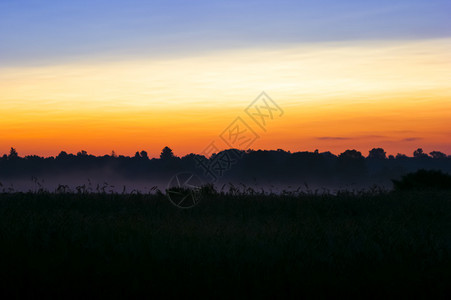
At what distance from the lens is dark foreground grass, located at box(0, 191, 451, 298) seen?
27.7 ft

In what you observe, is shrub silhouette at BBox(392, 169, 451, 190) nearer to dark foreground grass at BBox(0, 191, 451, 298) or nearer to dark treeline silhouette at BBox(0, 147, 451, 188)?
dark foreground grass at BBox(0, 191, 451, 298)

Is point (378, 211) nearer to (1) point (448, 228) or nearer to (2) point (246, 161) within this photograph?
(1) point (448, 228)

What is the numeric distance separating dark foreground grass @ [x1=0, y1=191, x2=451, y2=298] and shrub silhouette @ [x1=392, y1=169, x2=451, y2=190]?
1166 centimetres

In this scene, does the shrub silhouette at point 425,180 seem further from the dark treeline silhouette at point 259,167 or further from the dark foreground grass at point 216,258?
the dark treeline silhouette at point 259,167

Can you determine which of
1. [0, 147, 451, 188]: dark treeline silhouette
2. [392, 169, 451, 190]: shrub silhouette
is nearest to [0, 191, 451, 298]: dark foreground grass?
[392, 169, 451, 190]: shrub silhouette

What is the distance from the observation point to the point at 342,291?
8422 mm

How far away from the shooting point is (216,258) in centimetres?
951

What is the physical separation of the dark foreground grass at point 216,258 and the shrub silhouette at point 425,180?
11663 millimetres

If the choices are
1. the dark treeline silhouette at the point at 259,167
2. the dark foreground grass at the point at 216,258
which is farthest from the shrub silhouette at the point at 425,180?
the dark treeline silhouette at the point at 259,167

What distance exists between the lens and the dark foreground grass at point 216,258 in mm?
8438

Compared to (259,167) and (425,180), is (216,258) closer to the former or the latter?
(425,180)

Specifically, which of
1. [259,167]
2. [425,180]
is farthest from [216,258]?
[259,167]

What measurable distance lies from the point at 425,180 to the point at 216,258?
1967 centimetres

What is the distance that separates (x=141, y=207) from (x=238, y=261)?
8.70 metres
